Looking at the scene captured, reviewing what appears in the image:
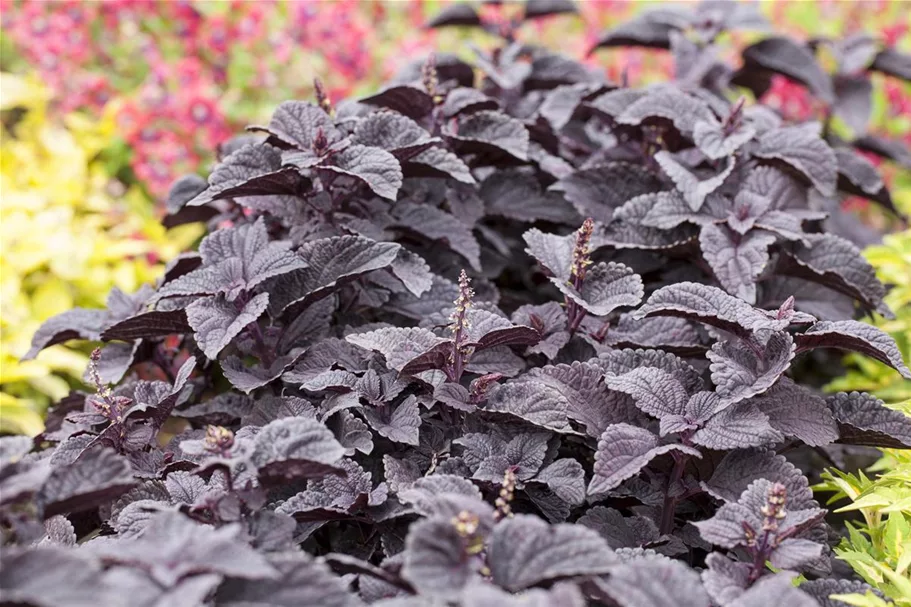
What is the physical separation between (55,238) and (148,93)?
0.99 metres

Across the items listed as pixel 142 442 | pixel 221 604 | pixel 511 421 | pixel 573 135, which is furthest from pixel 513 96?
pixel 221 604

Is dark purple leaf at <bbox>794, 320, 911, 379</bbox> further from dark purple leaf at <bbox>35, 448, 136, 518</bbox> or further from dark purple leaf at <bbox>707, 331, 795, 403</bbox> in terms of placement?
dark purple leaf at <bbox>35, 448, 136, 518</bbox>

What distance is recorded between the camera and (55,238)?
2475mm

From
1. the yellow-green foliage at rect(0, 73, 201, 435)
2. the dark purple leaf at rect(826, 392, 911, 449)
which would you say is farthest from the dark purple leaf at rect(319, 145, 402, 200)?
the yellow-green foliage at rect(0, 73, 201, 435)

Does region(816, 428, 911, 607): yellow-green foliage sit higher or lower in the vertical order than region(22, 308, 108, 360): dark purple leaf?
lower

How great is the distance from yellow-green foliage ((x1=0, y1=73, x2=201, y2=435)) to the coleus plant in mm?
405

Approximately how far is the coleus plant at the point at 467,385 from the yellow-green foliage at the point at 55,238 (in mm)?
405

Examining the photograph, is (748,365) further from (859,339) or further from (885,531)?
(885,531)

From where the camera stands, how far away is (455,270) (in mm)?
1761

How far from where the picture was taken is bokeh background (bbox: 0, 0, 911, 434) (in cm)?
254

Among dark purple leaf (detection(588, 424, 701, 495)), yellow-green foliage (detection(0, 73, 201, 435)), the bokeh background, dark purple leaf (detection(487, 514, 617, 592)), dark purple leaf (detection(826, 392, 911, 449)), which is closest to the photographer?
dark purple leaf (detection(487, 514, 617, 592))

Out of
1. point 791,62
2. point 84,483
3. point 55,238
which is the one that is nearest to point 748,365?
point 84,483

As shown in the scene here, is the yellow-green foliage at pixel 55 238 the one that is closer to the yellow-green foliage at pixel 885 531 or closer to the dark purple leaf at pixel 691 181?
the dark purple leaf at pixel 691 181

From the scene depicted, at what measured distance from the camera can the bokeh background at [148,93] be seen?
2543 millimetres
